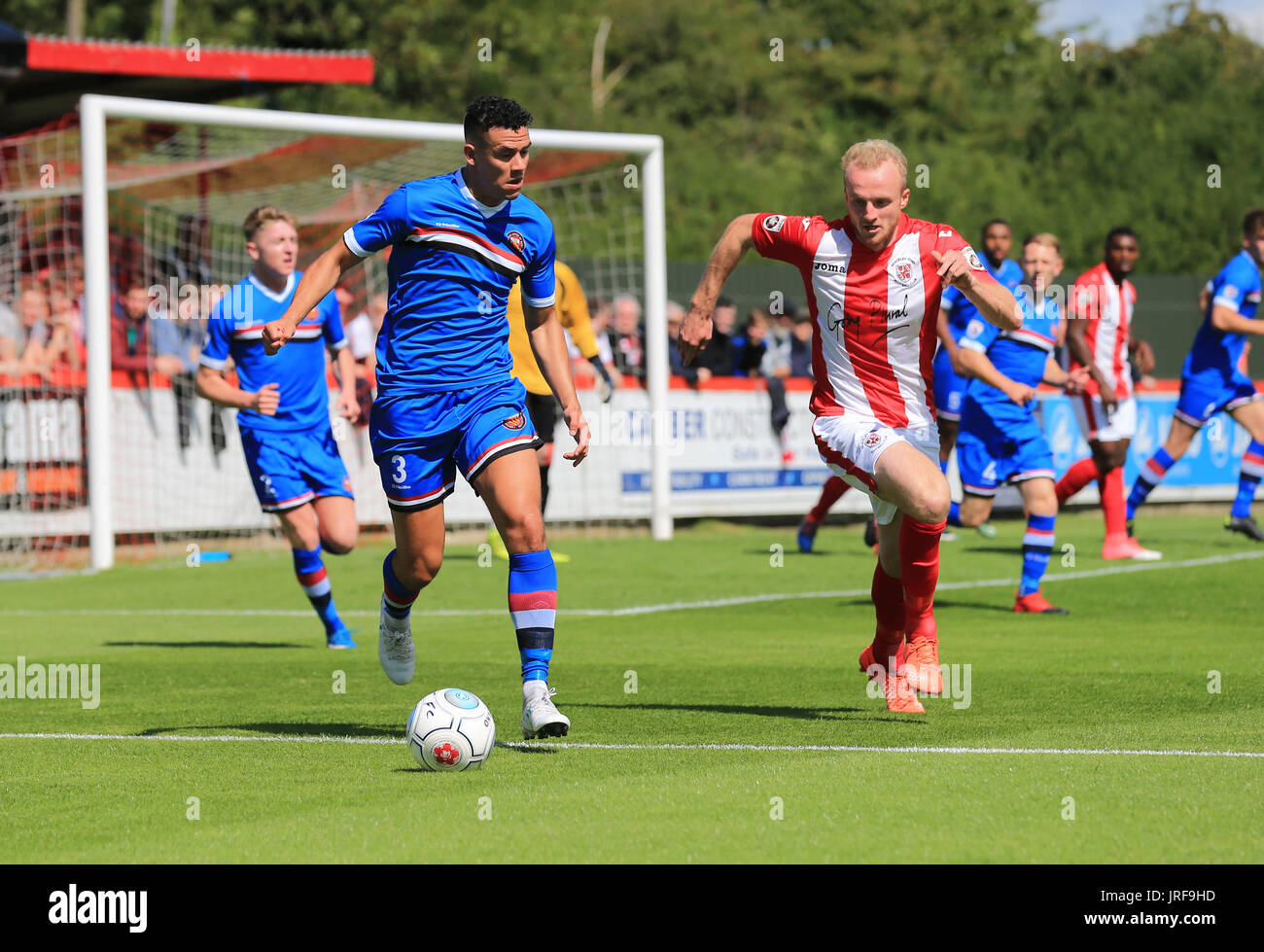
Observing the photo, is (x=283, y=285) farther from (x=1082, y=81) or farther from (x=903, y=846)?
(x=1082, y=81)

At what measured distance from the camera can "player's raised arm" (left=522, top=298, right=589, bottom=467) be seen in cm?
689

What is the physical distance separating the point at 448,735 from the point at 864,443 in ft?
6.82

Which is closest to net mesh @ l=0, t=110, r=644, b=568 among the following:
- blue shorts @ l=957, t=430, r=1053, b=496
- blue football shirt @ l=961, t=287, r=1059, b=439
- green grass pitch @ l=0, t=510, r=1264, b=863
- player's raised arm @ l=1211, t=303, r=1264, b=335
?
→ green grass pitch @ l=0, t=510, r=1264, b=863

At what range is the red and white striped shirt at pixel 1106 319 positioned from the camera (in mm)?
13773

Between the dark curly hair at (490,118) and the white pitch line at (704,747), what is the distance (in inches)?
88.0

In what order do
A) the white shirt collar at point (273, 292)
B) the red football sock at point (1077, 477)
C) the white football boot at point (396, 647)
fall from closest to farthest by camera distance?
the white football boot at point (396, 647) → the white shirt collar at point (273, 292) → the red football sock at point (1077, 477)

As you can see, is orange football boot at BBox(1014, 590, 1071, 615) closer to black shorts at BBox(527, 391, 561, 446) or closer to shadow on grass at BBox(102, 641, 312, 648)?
black shorts at BBox(527, 391, 561, 446)

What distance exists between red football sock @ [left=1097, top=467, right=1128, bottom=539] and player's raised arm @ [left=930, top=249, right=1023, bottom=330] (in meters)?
8.26

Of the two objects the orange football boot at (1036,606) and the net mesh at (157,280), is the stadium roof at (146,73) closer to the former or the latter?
the net mesh at (157,280)

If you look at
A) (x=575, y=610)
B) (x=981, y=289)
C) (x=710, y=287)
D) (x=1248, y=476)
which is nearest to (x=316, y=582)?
(x=575, y=610)

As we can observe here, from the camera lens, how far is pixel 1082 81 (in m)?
53.1

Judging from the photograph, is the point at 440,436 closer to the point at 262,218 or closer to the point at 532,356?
the point at 262,218

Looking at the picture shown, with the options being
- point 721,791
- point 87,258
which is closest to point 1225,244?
point 87,258

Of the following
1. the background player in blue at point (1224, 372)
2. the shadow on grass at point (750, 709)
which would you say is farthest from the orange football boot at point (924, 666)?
the background player in blue at point (1224, 372)
